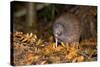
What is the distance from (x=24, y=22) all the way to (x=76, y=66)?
836mm

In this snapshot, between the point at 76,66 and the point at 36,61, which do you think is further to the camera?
the point at 76,66

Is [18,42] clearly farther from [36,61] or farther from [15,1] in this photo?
[15,1]

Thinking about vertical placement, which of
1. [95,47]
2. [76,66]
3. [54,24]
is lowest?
[76,66]

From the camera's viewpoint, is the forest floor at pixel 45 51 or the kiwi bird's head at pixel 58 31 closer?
the forest floor at pixel 45 51

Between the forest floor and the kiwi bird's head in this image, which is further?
the kiwi bird's head

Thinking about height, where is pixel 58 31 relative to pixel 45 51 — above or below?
above

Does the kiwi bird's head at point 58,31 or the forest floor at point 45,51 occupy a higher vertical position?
the kiwi bird's head at point 58,31

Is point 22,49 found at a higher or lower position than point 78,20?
lower

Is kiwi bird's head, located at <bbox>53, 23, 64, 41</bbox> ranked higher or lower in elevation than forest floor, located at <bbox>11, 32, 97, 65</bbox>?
higher

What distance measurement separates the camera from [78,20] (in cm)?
252
